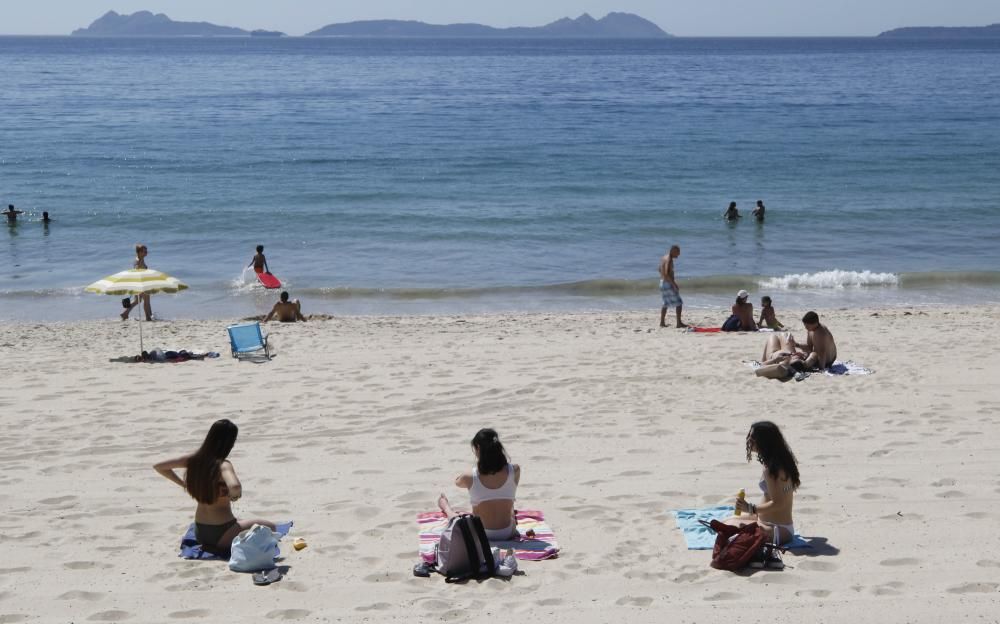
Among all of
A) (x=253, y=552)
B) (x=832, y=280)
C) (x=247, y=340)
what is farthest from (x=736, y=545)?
(x=832, y=280)

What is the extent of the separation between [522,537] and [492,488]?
1.24 feet

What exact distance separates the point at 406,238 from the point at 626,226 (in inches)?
227

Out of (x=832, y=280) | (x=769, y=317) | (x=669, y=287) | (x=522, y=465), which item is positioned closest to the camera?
(x=522, y=465)

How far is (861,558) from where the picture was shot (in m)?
6.54

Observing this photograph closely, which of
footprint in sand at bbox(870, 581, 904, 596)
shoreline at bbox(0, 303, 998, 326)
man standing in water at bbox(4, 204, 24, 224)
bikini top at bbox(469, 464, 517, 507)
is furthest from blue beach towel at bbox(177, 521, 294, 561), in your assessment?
man standing in water at bbox(4, 204, 24, 224)

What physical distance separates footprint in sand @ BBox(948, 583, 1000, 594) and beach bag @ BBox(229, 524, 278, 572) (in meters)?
3.92

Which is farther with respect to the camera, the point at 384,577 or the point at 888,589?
the point at 384,577

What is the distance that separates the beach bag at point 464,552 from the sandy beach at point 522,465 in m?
0.12

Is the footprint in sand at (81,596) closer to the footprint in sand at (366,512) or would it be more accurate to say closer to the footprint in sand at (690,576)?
the footprint in sand at (366,512)

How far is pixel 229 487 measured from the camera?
6875 mm

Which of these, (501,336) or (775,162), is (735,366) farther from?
(775,162)

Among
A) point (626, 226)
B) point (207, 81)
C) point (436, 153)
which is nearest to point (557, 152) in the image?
point (436, 153)

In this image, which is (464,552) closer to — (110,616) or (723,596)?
(723,596)

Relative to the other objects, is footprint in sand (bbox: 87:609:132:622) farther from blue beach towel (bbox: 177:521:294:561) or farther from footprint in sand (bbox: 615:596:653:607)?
footprint in sand (bbox: 615:596:653:607)
